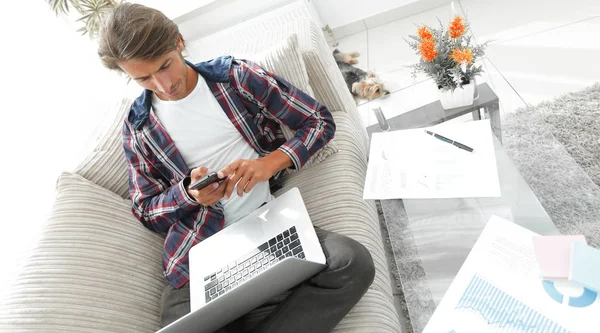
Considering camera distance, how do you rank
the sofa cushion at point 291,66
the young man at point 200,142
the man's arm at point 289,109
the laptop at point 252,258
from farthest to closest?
1. the sofa cushion at point 291,66
2. the man's arm at point 289,109
3. the young man at point 200,142
4. the laptop at point 252,258

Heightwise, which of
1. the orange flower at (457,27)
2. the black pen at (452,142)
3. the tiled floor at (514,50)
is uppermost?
the orange flower at (457,27)

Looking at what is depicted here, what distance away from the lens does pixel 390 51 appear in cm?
252

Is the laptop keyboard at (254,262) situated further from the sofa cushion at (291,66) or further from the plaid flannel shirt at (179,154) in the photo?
the sofa cushion at (291,66)

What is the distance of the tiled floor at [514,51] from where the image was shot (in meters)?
1.84

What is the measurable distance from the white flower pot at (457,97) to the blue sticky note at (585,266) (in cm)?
61

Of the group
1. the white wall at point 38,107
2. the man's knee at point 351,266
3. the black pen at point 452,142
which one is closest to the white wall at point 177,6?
the white wall at point 38,107

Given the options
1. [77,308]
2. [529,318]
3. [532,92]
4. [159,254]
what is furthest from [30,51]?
[532,92]

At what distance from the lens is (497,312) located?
72 cm

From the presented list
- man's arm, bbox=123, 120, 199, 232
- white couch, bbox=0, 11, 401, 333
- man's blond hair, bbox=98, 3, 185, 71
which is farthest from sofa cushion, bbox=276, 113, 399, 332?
man's blond hair, bbox=98, 3, 185, 71

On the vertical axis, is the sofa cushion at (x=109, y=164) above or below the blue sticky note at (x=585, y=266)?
above

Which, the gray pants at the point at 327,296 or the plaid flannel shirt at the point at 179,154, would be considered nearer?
the gray pants at the point at 327,296

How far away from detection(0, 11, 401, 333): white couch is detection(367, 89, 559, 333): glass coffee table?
0.10m

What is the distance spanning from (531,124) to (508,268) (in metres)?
0.60

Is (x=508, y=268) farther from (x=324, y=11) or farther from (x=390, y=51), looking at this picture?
(x=324, y=11)
